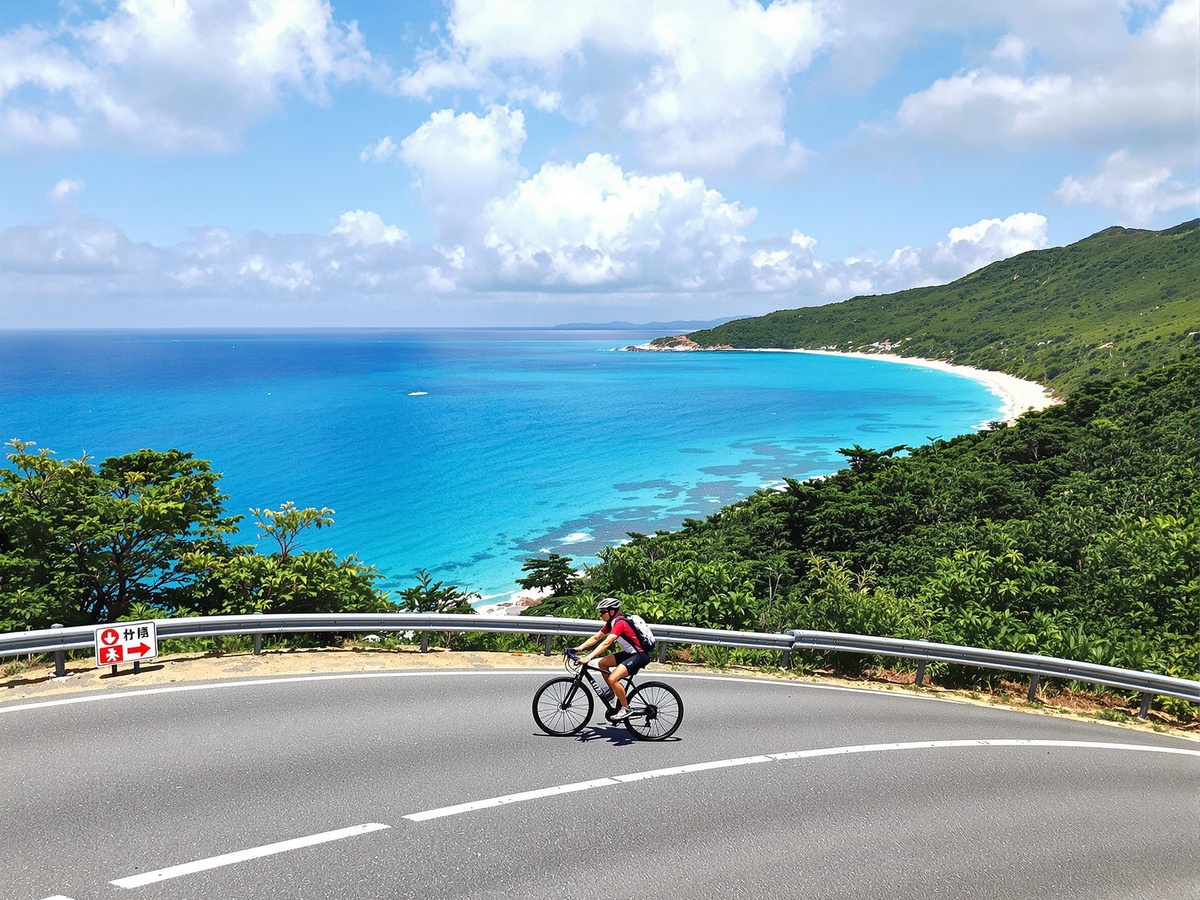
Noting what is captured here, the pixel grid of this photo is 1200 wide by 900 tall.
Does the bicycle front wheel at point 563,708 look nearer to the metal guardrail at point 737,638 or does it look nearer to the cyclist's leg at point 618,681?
the cyclist's leg at point 618,681

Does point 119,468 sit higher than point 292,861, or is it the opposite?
point 119,468

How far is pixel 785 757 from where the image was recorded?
891 cm

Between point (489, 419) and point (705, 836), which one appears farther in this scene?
point (489, 419)

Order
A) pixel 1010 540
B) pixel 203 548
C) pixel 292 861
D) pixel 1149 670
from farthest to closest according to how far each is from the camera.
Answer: pixel 1010 540 < pixel 203 548 < pixel 1149 670 < pixel 292 861

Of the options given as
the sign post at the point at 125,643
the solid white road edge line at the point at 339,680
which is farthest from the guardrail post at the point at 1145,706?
the sign post at the point at 125,643

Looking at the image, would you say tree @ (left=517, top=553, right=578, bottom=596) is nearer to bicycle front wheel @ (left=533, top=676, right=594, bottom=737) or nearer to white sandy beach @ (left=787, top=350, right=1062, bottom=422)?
bicycle front wheel @ (left=533, top=676, right=594, bottom=737)

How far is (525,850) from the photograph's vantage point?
6418 mm

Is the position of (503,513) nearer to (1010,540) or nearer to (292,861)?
(1010,540)

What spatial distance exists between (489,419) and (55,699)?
332ft

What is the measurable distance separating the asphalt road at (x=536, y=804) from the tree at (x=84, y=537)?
8418mm

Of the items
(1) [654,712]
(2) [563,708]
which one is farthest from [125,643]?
(1) [654,712]

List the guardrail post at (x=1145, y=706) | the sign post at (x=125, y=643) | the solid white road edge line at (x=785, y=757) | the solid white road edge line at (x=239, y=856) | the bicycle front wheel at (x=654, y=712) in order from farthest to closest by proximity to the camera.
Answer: the guardrail post at (x=1145, y=706) → the sign post at (x=125, y=643) → the bicycle front wheel at (x=654, y=712) → the solid white road edge line at (x=785, y=757) → the solid white road edge line at (x=239, y=856)

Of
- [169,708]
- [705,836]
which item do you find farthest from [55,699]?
[705,836]

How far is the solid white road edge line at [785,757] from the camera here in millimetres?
7160
